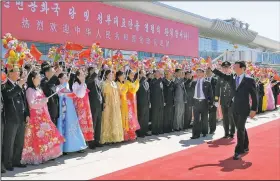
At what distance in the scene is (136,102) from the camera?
6.62 metres

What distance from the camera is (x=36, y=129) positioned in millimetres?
4488

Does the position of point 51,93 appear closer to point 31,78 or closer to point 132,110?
point 31,78

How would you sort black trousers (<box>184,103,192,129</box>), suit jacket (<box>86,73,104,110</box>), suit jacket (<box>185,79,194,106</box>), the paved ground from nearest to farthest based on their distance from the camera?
the paved ground < suit jacket (<box>86,73,104,110</box>) < suit jacket (<box>185,79,194,106</box>) < black trousers (<box>184,103,192,129</box>)

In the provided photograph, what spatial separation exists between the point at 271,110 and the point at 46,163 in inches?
368

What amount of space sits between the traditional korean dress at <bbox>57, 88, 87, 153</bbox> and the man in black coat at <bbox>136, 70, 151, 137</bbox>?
178 centimetres

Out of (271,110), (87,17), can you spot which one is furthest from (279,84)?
(87,17)

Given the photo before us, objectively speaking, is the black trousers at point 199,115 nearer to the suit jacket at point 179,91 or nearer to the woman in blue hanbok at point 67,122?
the suit jacket at point 179,91

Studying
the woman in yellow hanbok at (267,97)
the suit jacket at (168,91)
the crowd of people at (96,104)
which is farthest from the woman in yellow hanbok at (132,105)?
the woman in yellow hanbok at (267,97)

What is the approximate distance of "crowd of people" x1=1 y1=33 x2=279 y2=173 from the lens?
435 cm

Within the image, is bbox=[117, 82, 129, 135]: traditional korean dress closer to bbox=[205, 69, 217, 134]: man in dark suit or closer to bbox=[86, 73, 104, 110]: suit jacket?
bbox=[86, 73, 104, 110]: suit jacket

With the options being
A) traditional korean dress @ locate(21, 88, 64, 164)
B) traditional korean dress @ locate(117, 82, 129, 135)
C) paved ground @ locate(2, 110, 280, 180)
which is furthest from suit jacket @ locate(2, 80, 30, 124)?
traditional korean dress @ locate(117, 82, 129, 135)

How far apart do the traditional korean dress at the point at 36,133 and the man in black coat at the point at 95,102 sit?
3.26 feet

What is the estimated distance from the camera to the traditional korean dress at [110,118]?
18.6 feet

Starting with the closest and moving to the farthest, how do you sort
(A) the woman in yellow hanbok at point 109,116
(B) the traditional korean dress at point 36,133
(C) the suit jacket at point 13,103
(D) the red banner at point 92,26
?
(C) the suit jacket at point 13,103, (B) the traditional korean dress at point 36,133, (A) the woman in yellow hanbok at point 109,116, (D) the red banner at point 92,26
